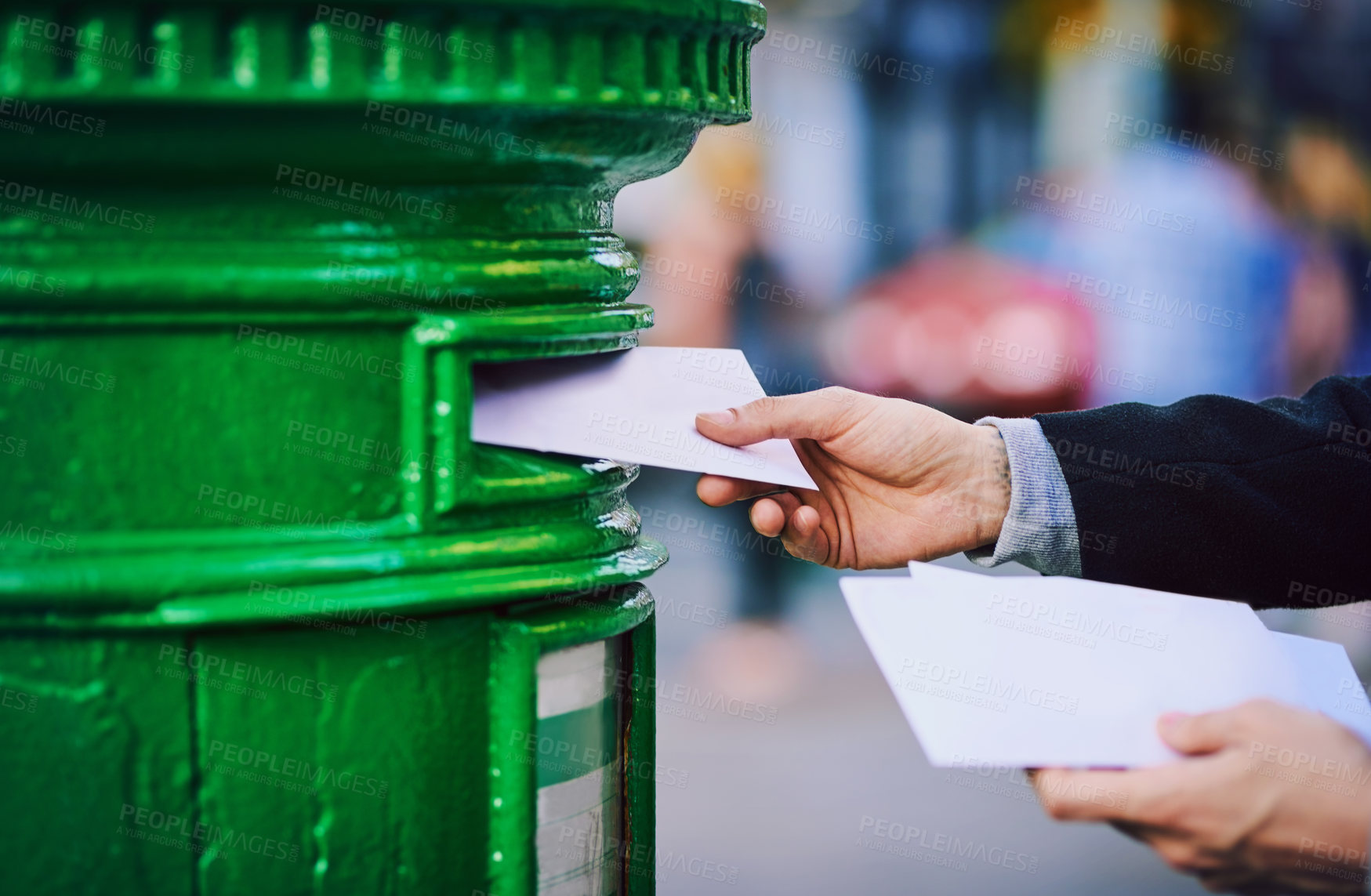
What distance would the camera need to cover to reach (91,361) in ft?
3.40

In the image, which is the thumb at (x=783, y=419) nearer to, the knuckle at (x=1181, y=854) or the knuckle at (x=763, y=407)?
the knuckle at (x=763, y=407)

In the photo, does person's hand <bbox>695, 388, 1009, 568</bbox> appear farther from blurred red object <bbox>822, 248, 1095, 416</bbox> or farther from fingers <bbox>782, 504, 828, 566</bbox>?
blurred red object <bbox>822, 248, 1095, 416</bbox>

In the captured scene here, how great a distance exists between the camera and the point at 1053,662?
127 cm

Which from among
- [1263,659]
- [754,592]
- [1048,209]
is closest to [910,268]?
[1048,209]

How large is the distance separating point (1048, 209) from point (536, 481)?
8205 mm

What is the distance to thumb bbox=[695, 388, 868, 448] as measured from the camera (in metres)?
1.45

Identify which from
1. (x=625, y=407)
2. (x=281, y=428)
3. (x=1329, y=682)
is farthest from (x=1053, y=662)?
(x=281, y=428)

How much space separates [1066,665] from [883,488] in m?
0.77

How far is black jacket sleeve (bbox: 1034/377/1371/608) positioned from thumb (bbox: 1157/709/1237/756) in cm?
66

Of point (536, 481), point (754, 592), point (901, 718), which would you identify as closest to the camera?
point (536, 481)

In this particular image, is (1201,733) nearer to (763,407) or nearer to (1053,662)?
(1053,662)

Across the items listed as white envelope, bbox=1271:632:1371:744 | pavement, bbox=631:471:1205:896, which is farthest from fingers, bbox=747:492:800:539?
pavement, bbox=631:471:1205:896

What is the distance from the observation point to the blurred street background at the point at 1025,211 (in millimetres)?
7988

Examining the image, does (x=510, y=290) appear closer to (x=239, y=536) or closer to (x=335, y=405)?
(x=335, y=405)
